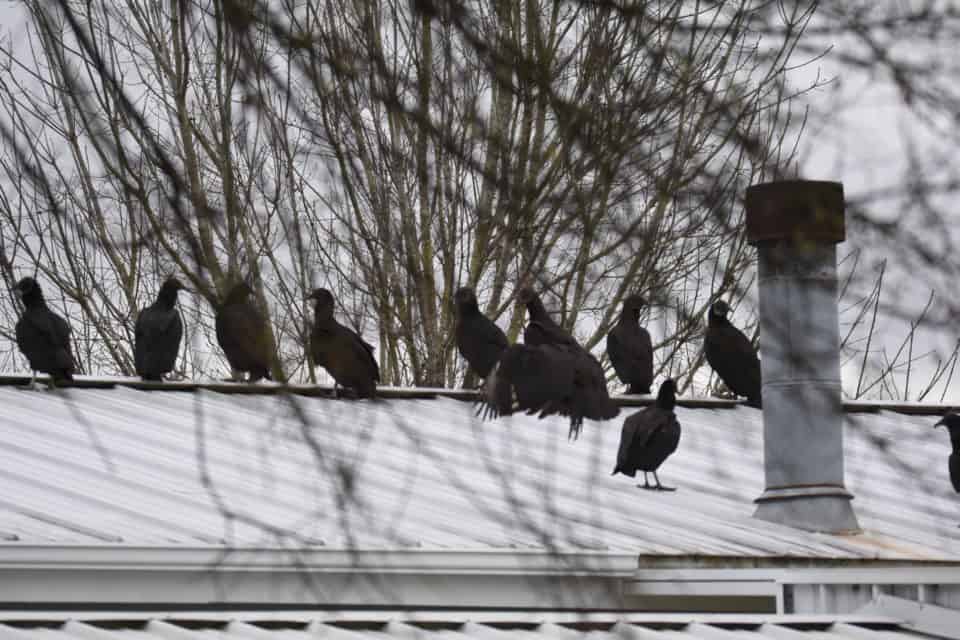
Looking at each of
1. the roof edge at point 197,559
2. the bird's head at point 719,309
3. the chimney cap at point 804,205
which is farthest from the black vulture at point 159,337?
the chimney cap at point 804,205

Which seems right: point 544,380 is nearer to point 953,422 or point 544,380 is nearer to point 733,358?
point 953,422

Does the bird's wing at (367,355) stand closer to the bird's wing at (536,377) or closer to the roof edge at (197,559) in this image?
the bird's wing at (536,377)

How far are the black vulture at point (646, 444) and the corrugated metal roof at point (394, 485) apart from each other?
0.13 metres

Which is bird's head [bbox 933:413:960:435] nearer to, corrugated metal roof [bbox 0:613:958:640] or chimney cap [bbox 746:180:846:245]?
corrugated metal roof [bbox 0:613:958:640]

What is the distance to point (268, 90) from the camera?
12.3 ft

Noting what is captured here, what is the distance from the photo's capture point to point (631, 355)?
12945 mm

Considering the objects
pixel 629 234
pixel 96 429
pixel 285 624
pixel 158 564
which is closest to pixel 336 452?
pixel 629 234

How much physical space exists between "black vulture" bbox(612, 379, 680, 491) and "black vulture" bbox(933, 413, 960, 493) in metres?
1.41

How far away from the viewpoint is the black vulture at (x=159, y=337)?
452 inches

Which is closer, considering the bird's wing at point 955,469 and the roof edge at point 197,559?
the roof edge at point 197,559

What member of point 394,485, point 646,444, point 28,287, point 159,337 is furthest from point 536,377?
point 28,287

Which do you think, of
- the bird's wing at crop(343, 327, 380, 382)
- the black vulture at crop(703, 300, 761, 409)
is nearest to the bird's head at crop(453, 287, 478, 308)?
the bird's wing at crop(343, 327, 380, 382)

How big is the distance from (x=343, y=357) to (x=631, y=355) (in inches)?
102

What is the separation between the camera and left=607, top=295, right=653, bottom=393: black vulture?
1291 cm
